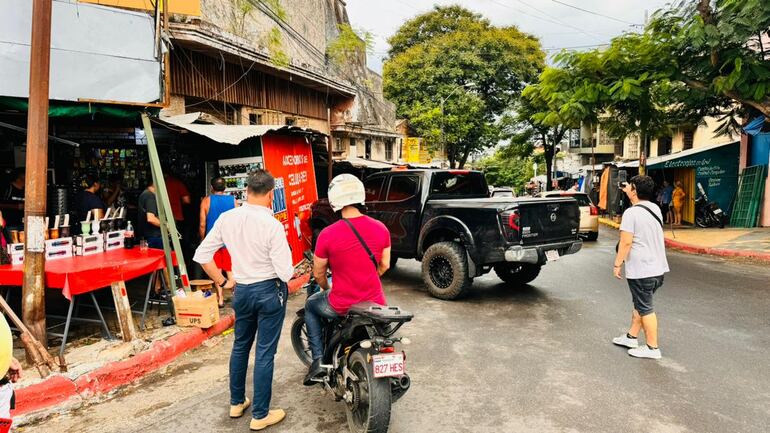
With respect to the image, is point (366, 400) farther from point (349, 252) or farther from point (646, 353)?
point (646, 353)

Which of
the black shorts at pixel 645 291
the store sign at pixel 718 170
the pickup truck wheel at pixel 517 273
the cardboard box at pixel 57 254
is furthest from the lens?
the store sign at pixel 718 170

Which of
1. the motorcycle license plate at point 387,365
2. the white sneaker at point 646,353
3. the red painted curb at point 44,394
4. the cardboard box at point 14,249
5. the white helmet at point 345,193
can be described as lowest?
the red painted curb at point 44,394

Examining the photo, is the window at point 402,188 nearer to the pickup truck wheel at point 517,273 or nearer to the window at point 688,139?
the pickup truck wheel at point 517,273

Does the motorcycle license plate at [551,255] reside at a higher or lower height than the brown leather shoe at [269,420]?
higher

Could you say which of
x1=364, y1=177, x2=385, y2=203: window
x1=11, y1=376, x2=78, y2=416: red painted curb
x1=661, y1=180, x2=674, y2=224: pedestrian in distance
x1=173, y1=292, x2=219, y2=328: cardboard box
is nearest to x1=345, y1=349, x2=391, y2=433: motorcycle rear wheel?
x1=11, y1=376, x2=78, y2=416: red painted curb

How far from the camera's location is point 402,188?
8.36m

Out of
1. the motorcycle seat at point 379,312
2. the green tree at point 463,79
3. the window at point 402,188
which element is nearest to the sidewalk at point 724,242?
the window at point 402,188

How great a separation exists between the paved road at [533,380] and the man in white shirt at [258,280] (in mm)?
416

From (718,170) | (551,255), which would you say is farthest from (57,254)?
(718,170)

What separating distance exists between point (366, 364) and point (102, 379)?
2698 mm

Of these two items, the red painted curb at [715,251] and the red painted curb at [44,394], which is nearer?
the red painted curb at [44,394]

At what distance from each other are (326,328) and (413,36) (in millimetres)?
34649

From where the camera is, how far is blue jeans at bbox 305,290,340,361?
12.1 ft

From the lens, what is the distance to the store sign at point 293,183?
8.62 m
